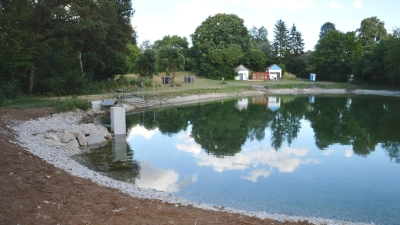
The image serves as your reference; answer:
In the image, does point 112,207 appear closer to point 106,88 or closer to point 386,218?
point 386,218

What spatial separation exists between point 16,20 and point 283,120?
21597mm

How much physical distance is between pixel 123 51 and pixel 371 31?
191ft

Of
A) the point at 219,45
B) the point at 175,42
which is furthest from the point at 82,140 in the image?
the point at 175,42

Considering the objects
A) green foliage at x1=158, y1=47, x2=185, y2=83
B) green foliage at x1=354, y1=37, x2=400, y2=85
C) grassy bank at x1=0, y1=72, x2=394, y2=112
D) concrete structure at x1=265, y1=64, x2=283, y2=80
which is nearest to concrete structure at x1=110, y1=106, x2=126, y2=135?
grassy bank at x1=0, y1=72, x2=394, y2=112

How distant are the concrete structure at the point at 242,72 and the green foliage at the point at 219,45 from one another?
46.8 inches

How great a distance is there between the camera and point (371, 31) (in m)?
70.7

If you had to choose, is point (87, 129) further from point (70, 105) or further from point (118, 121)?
point (70, 105)

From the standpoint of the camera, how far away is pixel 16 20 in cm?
2484

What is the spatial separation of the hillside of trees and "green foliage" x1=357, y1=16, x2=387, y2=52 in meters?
0.21

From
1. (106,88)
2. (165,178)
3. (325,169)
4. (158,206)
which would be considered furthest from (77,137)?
(106,88)

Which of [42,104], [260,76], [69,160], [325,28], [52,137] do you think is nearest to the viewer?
[69,160]

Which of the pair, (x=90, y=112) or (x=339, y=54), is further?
(x=339, y=54)

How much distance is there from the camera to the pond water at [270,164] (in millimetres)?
9656

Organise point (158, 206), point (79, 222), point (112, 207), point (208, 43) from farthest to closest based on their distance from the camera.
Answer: point (208, 43) < point (158, 206) < point (112, 207) < point (79, 222)
